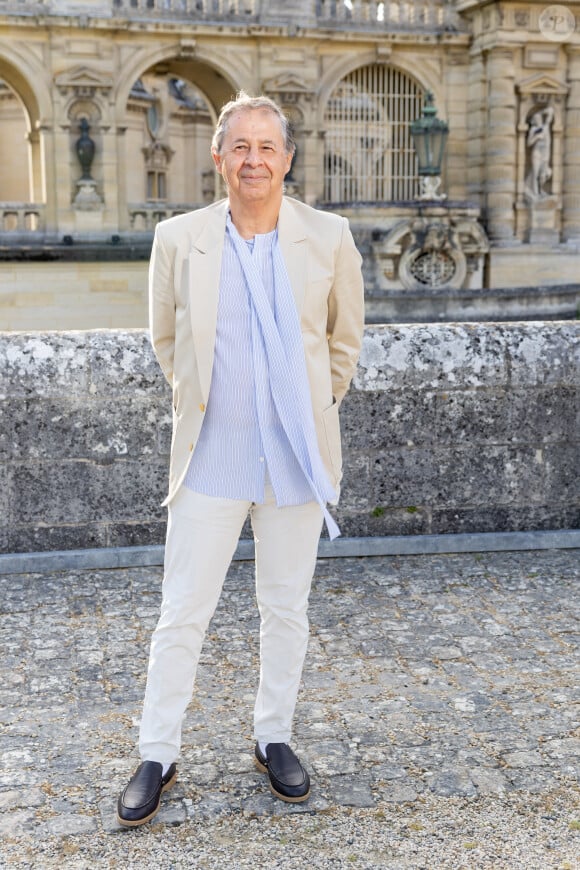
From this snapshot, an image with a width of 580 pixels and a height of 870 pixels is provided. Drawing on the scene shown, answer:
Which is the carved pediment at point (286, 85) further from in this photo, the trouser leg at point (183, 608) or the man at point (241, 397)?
the trouser leg at point (183, 608)

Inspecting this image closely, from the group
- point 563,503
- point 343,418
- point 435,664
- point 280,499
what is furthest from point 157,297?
point 563,503

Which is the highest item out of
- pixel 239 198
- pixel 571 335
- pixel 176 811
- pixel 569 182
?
pixel 569 182

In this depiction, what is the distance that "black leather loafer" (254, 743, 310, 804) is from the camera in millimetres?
3178

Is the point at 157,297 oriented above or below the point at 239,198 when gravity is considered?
below

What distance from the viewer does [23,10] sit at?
21.0 meters

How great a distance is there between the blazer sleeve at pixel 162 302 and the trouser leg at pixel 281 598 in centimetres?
54

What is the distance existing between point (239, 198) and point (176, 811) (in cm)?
164

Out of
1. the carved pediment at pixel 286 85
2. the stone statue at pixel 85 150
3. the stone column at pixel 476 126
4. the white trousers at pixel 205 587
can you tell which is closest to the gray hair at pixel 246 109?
the white trousers at pixel 205 587

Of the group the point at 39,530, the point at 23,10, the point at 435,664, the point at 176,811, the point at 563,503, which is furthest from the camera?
the point at 23,10

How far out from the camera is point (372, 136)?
24438mm

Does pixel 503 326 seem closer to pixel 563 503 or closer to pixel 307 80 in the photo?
pixel 563 503

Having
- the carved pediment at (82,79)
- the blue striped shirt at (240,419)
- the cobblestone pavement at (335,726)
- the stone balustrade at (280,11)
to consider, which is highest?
the stone balustrade at (280,11)

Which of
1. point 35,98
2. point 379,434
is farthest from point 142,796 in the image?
point 35,98

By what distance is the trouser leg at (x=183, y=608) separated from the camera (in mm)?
3141
